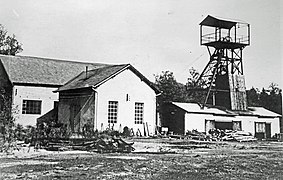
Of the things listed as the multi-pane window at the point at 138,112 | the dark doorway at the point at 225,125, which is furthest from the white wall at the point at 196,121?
the multi-pane window at the point at 138,112

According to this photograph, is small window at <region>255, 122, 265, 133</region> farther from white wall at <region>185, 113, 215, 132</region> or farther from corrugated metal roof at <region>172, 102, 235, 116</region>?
white wall at <region>185, 113, 215, 132</region>

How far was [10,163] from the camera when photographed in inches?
191

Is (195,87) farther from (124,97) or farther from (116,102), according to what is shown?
(116,102)

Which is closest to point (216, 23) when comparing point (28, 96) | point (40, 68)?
point (40, 68)

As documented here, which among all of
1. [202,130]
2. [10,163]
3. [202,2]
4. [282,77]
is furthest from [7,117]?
[282,77]

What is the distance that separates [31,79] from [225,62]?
3.54 meters

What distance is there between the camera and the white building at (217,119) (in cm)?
687

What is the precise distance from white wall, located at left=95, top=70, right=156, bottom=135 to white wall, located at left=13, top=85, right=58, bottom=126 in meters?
1.11

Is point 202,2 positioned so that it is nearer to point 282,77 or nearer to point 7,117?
point 282,77

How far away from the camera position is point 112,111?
5656 millimetres

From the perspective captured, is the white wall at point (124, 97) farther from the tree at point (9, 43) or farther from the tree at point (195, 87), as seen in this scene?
the tree at point (9, 43)

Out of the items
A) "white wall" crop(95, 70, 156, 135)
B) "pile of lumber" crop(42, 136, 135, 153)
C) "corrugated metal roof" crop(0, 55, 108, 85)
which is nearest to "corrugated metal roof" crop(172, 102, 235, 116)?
"white wall" crop(95, 70, 156, 135)

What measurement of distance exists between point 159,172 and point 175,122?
2.15 metres

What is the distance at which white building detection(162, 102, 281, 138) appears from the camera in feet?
22.5
